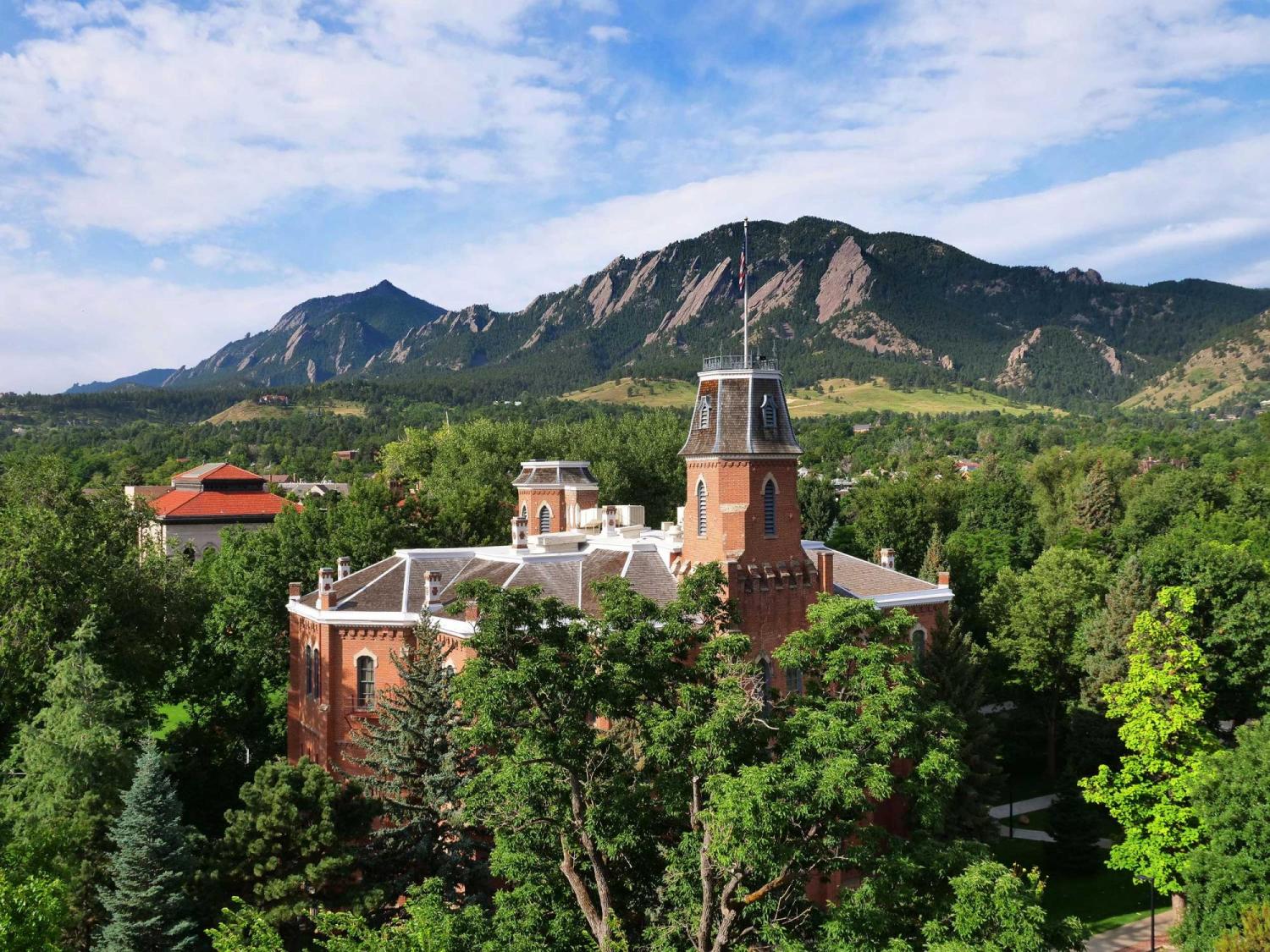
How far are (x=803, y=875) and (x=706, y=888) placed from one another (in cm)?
216

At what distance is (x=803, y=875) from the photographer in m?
20.6

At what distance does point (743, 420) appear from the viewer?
33.5 metres

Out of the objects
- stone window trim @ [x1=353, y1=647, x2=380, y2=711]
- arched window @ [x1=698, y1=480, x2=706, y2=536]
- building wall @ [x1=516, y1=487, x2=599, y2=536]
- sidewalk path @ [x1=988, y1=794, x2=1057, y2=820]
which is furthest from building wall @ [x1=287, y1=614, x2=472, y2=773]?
sidewalk path @ [x1=988, y1=794, x2=1057, y2=820]

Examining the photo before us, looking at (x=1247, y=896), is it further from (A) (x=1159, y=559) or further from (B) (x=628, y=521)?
(B) (x=628, y=521)

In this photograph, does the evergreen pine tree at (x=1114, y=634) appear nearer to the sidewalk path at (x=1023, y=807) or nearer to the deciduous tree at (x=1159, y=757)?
the sidewalk path at (x=1023, y=807)

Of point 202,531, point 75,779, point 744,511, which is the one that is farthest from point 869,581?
point 202,531

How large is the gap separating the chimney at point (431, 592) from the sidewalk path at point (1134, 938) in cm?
2407

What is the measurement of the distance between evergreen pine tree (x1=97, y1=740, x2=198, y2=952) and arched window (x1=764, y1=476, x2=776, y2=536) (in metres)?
19.1

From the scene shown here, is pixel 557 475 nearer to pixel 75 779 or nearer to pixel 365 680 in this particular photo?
pixel 365 680

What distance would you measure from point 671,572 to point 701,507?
11.3 feet

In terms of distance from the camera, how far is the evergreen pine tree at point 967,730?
3338 cm

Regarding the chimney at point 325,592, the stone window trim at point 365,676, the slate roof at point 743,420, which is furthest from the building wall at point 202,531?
the slate roof at point 743,420

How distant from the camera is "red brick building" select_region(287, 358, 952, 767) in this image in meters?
33.2

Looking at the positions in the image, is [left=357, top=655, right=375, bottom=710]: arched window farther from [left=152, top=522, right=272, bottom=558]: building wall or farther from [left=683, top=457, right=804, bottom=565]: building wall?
[left=152, top=522, right=272, bottom=558]: building wall
